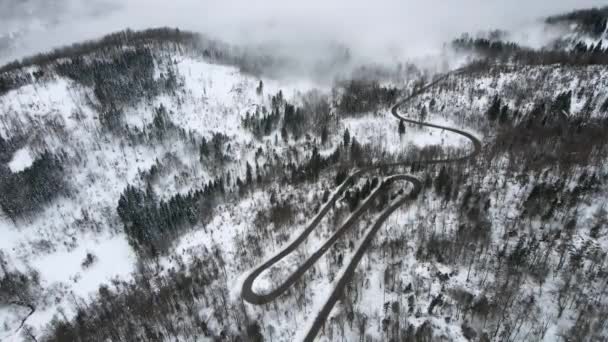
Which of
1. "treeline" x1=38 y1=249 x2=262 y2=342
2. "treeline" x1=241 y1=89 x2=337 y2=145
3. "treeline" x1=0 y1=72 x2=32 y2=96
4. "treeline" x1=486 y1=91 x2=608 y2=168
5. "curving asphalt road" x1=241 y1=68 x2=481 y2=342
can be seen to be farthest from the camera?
"treeline" x1=241 y1=89 x2=337 y2=145

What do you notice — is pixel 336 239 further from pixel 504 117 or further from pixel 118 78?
pixel 118 78

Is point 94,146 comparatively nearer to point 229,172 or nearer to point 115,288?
point 229,172

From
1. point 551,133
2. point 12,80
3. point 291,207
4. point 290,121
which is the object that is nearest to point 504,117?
point 551,133

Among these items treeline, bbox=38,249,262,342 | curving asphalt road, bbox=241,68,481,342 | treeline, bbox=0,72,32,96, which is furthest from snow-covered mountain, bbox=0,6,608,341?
treeline, bbox=0,72,32,96

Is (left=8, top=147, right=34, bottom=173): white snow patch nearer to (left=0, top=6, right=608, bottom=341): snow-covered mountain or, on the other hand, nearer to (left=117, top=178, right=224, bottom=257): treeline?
(left=0, top=6, right=608, bottom=341): snow-covered mountain

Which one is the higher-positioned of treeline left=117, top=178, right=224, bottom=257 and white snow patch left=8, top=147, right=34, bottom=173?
white snow patch left=8, top=147, right=34, bottom=173

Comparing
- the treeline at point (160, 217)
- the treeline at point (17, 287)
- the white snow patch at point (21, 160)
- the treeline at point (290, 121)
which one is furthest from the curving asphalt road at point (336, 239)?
the white snow patch at point (21, 160)
